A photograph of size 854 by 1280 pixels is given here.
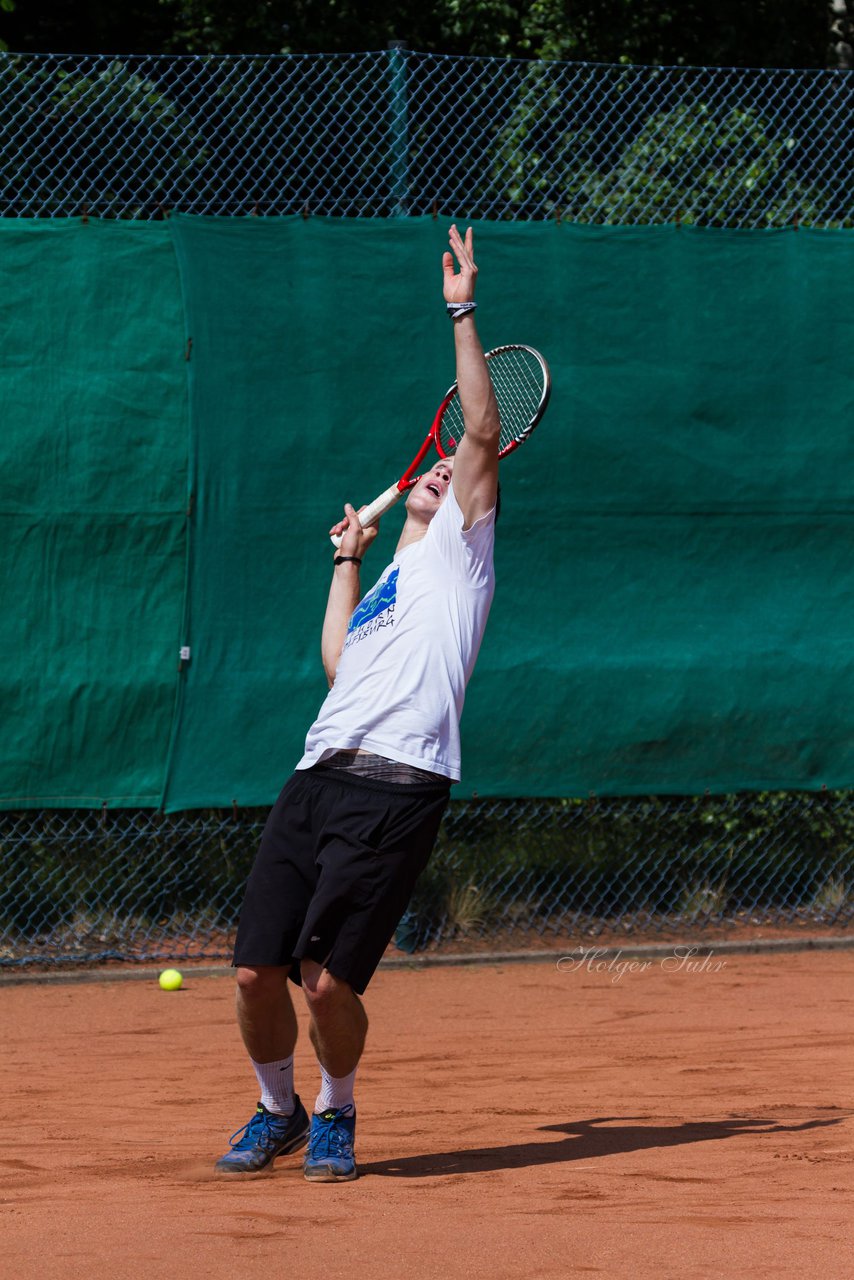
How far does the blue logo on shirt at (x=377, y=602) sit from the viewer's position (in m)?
3.96

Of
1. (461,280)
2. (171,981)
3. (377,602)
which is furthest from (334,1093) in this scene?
(171,981)

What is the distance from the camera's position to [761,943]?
6.59 meters

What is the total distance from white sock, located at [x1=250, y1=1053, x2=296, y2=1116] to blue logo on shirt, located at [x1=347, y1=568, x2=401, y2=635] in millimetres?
1042

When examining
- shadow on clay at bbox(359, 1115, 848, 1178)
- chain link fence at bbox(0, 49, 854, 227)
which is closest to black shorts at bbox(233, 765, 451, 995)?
shadow on clay at bbox(359, 1115, 848, 1178)

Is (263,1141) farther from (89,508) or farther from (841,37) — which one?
(841,37)

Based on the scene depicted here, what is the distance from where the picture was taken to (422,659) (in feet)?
12.6

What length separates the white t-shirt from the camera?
383cm

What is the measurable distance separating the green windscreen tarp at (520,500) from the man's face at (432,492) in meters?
2.09

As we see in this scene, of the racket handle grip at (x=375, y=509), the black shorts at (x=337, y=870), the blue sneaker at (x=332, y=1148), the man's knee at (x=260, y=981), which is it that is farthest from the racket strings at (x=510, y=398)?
the blue sneaker at (x=332, y=1148)

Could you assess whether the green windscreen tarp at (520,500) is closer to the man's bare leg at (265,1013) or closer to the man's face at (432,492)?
the man's face at (432,492)

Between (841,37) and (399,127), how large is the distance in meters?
3.80

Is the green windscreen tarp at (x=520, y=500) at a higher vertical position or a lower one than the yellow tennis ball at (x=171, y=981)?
higher

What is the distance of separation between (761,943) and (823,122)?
12.6 ft

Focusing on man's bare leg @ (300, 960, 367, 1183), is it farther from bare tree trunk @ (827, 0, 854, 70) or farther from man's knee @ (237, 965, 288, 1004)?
bare tree trunk @ (827, 0, 854, 70)
